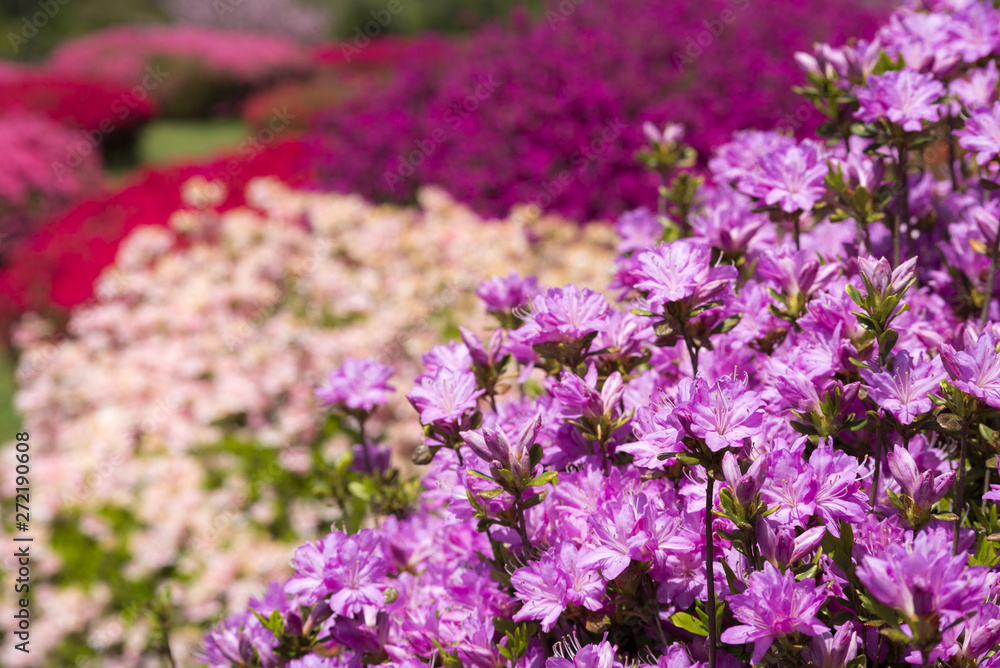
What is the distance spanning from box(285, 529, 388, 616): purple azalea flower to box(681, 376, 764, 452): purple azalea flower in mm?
561

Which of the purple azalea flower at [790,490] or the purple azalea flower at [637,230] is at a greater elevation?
the purple azalea flower at [790,490]

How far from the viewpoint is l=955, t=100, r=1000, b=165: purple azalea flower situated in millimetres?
1418

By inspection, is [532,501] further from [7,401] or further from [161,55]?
[161,55]

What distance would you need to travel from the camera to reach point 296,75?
2234cm

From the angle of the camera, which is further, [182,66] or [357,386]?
[182,66]

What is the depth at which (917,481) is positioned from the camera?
42.4 inches

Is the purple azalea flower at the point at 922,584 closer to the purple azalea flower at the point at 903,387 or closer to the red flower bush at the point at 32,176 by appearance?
the purple azalea flower at the point at 903,387

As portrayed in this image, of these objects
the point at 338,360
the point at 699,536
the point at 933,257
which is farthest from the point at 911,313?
the point at 338,360

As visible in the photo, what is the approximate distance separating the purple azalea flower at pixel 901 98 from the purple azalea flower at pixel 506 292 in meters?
0.73

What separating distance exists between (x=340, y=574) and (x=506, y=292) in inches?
26.3

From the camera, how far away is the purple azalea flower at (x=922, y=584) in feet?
2.82

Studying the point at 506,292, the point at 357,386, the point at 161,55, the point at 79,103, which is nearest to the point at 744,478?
the point at 506,292

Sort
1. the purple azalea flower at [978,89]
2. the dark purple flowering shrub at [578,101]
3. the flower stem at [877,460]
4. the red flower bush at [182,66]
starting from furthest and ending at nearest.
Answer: the red flower bush at [182,66] → the dark purple flowering shrub at [578,101] → the purple azalea flower at [978,89] → the flower stem at [877,460]

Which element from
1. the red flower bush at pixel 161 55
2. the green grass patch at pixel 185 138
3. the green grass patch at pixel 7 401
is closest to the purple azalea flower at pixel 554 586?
the green grass patch at pixel 7 401
